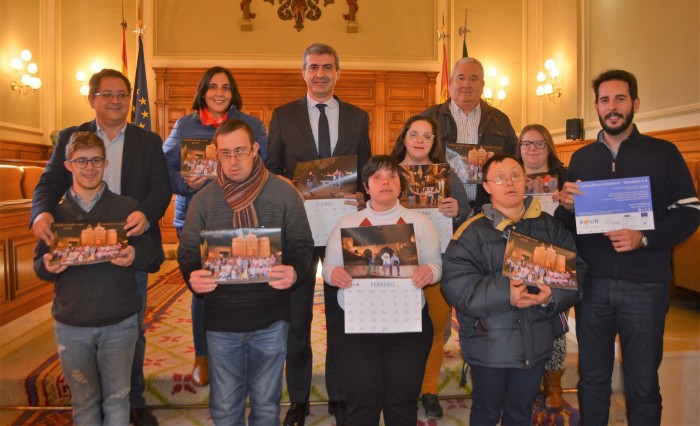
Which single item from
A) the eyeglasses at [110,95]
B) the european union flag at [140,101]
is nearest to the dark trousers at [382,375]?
the eyeglasses at [110,95]

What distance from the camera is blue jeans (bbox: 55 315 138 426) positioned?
7.38 feet

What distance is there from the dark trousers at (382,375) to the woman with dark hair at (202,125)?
1.06m

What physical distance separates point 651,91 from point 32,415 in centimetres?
801

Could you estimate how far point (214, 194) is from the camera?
88.4 inches

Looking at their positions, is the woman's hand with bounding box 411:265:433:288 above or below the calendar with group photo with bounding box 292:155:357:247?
below

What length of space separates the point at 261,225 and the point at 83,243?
2.55ft

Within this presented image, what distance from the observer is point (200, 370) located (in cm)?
311

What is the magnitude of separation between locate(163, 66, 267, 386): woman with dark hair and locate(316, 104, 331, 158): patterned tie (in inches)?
14.5

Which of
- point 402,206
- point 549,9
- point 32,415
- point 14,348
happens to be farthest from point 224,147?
A: point 549,9

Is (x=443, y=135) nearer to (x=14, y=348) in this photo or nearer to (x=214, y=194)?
(x=214, y=194)

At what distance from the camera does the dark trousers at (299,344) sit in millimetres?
2719

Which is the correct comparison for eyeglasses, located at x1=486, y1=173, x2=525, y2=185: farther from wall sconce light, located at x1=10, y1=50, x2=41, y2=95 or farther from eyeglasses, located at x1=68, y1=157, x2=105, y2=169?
wall sconce light, located at x1=10, y1=50, x2=41, y2=95

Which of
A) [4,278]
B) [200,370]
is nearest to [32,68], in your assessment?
[4,278]

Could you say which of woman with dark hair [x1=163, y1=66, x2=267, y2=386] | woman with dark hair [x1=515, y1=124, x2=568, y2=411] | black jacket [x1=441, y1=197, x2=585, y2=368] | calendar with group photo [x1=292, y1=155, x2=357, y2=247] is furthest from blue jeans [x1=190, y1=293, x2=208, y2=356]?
woman with dark hair [x1=515, y1=124, x2=568, y2=411]
